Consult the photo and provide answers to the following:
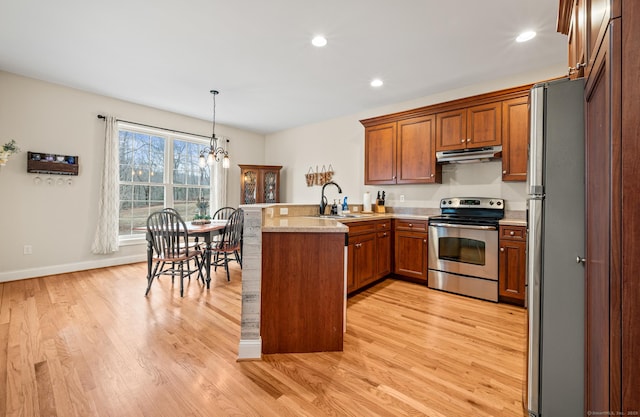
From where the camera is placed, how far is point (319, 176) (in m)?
5.32

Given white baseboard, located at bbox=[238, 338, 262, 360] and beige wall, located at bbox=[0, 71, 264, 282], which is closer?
white baseboard, located at bbox=[238, 338, 262, 360]

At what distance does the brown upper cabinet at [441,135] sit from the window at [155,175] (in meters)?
3.48

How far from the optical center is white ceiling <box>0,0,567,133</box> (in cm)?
221

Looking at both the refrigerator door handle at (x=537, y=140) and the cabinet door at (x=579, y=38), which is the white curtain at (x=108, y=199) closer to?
the refrigerator door handle at (x=537, y=140)

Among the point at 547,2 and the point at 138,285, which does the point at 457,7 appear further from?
the point at 138,285

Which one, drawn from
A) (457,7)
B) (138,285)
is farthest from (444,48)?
(138,285)

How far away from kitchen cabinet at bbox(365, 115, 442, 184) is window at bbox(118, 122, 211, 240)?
348 centimetres

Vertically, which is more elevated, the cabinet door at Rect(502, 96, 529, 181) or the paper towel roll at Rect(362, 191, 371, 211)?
the cabinet door at Rect(502, 96, 529, 181)

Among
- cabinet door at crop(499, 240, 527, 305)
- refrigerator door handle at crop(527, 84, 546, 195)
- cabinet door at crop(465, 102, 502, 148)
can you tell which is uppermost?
cabinet door at crop(465, 102, 502, 148)

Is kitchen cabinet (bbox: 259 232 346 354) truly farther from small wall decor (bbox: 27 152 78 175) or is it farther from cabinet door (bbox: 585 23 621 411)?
small wall decor (bbox: 27 152 78 175)

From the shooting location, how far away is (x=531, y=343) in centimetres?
126

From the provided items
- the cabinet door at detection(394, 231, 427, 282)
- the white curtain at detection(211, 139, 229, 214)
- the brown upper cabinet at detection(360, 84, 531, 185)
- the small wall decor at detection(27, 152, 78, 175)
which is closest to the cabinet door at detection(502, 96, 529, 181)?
the brown upper cabinet at detection(360, 84, 531, 185)

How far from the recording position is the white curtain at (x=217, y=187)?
17.9 feet

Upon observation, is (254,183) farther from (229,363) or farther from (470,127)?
(229,363)
